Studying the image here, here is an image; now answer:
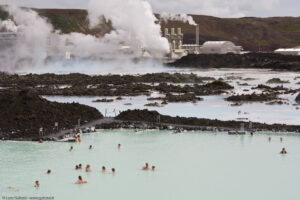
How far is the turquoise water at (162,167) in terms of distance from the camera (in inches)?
1142

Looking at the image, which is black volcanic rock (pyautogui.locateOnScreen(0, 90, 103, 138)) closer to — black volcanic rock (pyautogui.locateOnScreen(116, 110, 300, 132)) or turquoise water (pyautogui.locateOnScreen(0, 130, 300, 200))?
turquoise water (pyautogui.locateOnScreen(0, 130, 300, 200))

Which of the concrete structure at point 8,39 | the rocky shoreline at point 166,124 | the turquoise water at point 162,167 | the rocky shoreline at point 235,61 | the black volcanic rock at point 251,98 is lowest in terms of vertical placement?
→ the turquoise water at point 162,167

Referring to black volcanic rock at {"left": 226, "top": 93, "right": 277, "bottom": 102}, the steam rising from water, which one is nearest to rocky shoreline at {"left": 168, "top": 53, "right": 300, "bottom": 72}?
the steam rising from water

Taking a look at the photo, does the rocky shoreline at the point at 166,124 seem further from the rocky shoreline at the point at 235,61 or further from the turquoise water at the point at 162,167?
the rocky shoreline at the point at 235,61

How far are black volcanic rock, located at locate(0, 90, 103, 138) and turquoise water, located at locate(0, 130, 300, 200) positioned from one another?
305cm

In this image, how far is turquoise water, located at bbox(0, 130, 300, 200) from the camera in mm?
29016

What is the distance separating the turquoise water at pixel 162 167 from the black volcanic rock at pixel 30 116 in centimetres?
305

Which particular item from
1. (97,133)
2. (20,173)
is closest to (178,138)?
(97,133)

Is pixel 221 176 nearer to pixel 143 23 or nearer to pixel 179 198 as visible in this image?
pixel 179 198

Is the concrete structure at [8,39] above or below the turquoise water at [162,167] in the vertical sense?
above

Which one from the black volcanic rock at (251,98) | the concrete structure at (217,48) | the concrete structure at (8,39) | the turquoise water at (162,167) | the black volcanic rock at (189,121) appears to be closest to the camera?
the turquoise water at (162,167)

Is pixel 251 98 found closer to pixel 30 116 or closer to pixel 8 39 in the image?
pixel 30 116

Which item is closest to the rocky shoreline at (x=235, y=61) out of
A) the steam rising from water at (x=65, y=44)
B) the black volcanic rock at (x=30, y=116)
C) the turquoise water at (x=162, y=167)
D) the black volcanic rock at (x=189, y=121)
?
the steam rising from water at (x=65, y=44)

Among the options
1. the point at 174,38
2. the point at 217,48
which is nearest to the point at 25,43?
the point at 174,38
